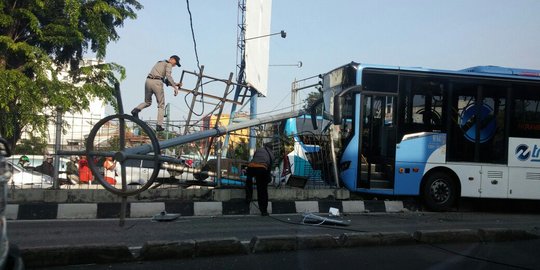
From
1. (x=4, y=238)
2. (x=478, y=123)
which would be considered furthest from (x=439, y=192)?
(x=4, y=238)

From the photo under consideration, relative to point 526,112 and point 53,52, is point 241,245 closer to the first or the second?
point 526,112

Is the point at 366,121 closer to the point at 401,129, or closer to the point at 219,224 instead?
the point at 401,129

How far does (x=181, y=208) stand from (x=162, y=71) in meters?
2.82

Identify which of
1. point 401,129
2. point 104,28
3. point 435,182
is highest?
point 104,28

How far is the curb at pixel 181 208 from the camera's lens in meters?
8.42

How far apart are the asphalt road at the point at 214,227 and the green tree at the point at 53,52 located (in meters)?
7.57

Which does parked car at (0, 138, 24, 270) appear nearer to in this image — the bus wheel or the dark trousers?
the dark trousers

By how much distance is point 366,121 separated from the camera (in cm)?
1029

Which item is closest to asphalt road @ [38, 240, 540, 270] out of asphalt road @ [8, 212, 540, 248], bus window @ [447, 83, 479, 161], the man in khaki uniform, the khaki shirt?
asphalt road @ [8, 212, 540, 248]

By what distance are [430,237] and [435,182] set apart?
4015 mm

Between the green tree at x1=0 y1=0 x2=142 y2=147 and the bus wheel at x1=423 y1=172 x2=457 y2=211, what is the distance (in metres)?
9.54

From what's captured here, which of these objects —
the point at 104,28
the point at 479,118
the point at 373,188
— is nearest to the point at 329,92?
the point at 373,188

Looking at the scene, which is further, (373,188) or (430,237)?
(373,188)

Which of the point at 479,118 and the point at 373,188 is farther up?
the point at 479,118
